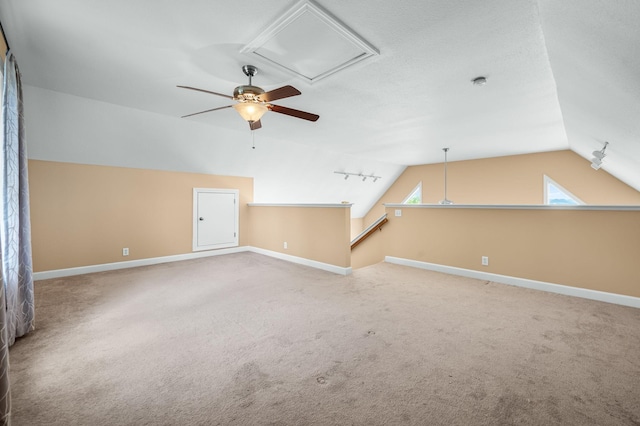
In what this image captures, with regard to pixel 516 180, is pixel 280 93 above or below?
above

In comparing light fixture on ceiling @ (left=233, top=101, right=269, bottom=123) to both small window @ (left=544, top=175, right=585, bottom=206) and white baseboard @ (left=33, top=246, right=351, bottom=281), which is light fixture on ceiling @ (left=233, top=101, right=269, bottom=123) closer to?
white baseboard @ (left=33, top=246, right=351, bottom=281)

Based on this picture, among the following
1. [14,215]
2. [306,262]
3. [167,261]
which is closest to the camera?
[14,215]

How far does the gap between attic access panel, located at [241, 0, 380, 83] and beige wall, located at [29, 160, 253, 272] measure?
11.6ft

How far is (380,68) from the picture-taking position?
268 cm

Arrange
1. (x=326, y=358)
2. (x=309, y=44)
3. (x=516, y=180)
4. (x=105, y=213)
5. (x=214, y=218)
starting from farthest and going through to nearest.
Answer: (x=516, y=180) → (x=214, y=218) → (x=105, y=213) → (x=309, y=44) → (x=326, y=358)

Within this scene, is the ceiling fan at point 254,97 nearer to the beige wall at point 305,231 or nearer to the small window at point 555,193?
the beige wall at point 305,231

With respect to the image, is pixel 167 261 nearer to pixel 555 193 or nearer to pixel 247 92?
pixel 247 92

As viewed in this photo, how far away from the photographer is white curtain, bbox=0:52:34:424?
2.01m

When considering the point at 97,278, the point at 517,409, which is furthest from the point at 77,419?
the point at 97,278

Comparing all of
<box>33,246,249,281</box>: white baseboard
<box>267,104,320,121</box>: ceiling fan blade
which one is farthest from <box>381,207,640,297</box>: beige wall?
<box>33,246,249,281</box>: white baseboard

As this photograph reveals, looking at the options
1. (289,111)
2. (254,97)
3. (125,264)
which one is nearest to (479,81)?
(289,111)

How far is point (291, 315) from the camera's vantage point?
8.87ft

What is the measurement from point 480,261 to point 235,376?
11.9ft

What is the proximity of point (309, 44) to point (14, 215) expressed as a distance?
8.95ft
